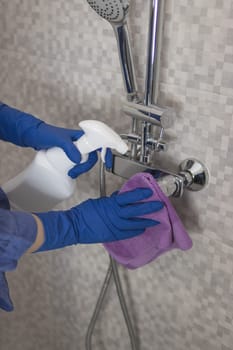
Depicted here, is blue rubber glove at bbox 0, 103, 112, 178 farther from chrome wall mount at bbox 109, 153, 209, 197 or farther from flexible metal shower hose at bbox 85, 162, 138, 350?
flexible metal shower hose at bbox 85, 162, 138, 350

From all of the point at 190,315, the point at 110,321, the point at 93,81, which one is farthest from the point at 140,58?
the point at 110,321

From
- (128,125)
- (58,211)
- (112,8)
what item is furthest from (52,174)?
(112,8)

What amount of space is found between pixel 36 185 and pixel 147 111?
0.28 meters

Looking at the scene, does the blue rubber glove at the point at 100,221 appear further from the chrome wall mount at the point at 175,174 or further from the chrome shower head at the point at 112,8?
the chrome shower head at the point at 112,8

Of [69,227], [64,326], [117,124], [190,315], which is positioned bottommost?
[64,326]

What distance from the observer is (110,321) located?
1224 mm

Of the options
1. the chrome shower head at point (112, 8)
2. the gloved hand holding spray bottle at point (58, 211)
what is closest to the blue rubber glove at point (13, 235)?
the gloved hand holding spray bottle at point (58, 211)

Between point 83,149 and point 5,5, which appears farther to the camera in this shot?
point 5,5

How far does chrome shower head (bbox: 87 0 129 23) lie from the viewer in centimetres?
76

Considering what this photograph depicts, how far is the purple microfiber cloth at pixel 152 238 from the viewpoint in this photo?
0.85 meters

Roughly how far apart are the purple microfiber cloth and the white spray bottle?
0.25 ft

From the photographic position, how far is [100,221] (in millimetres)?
855

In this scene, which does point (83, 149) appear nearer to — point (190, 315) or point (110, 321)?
point (190, 315)

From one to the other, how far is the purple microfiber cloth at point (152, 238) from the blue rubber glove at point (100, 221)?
0.06 ft
